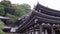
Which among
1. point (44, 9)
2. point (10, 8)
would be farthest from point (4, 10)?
point (44, 9)

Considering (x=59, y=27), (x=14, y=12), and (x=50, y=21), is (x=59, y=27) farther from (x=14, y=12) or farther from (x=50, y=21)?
(x=14, y=12)

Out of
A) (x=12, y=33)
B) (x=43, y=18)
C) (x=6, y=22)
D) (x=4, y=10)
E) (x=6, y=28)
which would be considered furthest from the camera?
(x=4, y=10)

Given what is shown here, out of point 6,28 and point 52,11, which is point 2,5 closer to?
point 6,28

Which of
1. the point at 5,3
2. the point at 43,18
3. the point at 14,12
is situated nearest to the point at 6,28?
the point at 14,12

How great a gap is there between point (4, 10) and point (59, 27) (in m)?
22.6

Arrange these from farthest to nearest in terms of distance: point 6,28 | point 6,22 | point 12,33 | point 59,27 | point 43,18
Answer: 1. point 6,22
2. point 6,28
3. point 12,33
4. point 59,27
5. point 43,18

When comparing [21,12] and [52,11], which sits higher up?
[52,11]

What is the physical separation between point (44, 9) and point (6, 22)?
15.9 meters

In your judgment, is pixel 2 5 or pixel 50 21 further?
pixel 2 5

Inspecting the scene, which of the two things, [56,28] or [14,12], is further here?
[14,12]

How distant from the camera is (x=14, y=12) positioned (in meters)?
34.5

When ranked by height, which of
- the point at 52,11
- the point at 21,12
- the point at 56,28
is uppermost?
the point at 52,11

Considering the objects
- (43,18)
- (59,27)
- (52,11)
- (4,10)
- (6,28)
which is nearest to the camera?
(43,18)

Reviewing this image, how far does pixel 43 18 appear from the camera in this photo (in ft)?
36.6
